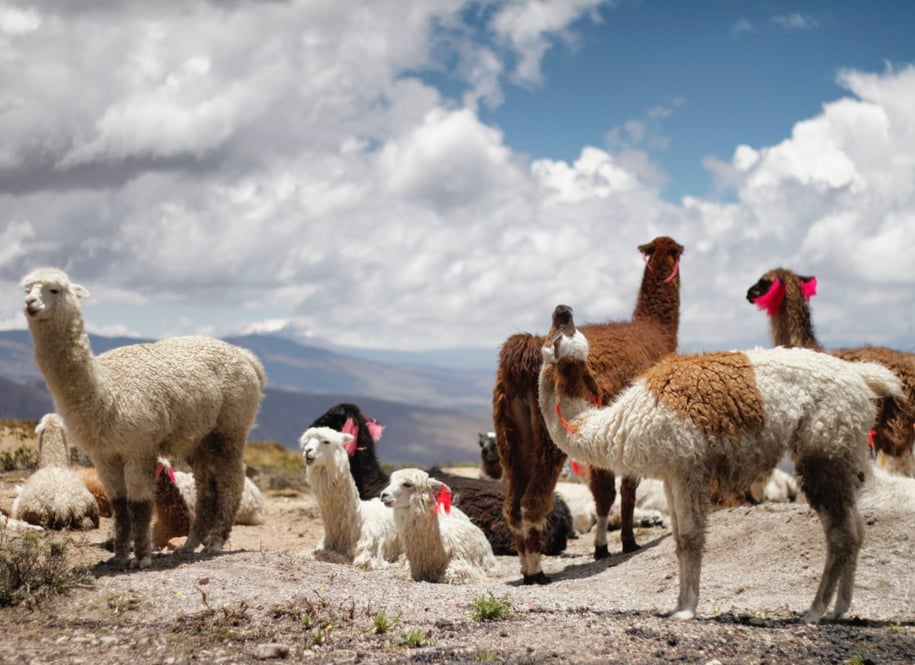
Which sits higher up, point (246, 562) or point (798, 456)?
point (798, 456)

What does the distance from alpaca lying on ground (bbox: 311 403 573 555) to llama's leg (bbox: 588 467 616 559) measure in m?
1.04

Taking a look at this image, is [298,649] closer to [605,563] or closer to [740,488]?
[740,488]

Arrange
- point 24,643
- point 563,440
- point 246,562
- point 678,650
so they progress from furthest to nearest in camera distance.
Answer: point 246,562 → point 563,440 → point 24,643 → point 678,650

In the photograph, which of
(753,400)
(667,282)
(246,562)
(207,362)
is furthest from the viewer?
(667,282)

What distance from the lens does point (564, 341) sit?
779cm

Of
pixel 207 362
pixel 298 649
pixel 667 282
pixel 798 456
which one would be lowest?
pixel 298 649

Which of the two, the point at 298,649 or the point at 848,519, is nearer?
the point at 298,649

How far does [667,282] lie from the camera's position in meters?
12.6

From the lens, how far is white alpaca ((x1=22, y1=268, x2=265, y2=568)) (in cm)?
850

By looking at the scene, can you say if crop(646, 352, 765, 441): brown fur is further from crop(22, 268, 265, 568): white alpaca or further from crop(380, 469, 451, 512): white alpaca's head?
crop(22, 268, 265, 568): white alpaca

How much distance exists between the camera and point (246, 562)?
8.83 m

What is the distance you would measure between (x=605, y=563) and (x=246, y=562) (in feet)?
14.4

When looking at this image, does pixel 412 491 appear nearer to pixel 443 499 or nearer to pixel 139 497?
pixel 443 499

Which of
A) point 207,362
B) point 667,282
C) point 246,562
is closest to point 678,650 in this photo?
point 246,562
